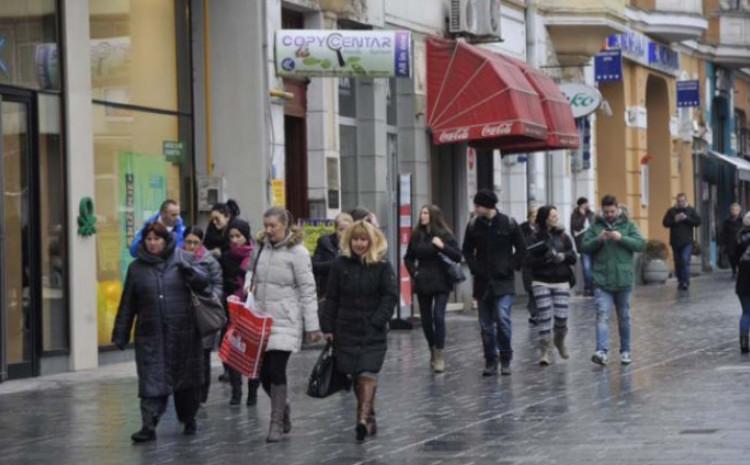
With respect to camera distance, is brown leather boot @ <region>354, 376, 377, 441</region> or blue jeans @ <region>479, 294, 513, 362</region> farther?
blue jeans @ <region>479, 294, 513, 362</region>

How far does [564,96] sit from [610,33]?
5056mm

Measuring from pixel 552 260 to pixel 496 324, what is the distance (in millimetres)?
1076

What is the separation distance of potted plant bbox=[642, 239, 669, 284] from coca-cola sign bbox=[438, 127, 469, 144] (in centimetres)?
1317

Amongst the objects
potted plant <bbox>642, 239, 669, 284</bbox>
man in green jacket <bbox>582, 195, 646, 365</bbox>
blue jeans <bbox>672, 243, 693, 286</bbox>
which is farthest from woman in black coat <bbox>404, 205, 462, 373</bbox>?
potted plant <bbox>642, 239, 669, 284</bbox>

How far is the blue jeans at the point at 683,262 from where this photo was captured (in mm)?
39188

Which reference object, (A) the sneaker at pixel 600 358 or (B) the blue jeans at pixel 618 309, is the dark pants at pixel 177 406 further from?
(B) the blue jeans at pixel 618 309

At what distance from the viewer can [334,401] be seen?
17.2 meters

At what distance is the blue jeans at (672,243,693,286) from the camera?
39.2 meters

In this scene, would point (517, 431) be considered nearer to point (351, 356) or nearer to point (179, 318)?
point (351, 356)

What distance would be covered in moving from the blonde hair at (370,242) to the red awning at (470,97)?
16.0 meters

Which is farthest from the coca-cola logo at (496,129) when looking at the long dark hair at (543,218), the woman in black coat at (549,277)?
the woman in black coat at (549,277)

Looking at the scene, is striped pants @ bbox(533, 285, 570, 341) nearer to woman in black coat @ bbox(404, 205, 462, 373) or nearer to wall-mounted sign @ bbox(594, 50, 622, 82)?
woman in black coat @ bbox(404, 205, 462, 373)

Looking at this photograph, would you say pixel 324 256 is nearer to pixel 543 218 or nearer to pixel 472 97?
pixel 543 218

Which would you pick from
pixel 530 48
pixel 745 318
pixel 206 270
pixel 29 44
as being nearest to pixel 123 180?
pixel 29 44
